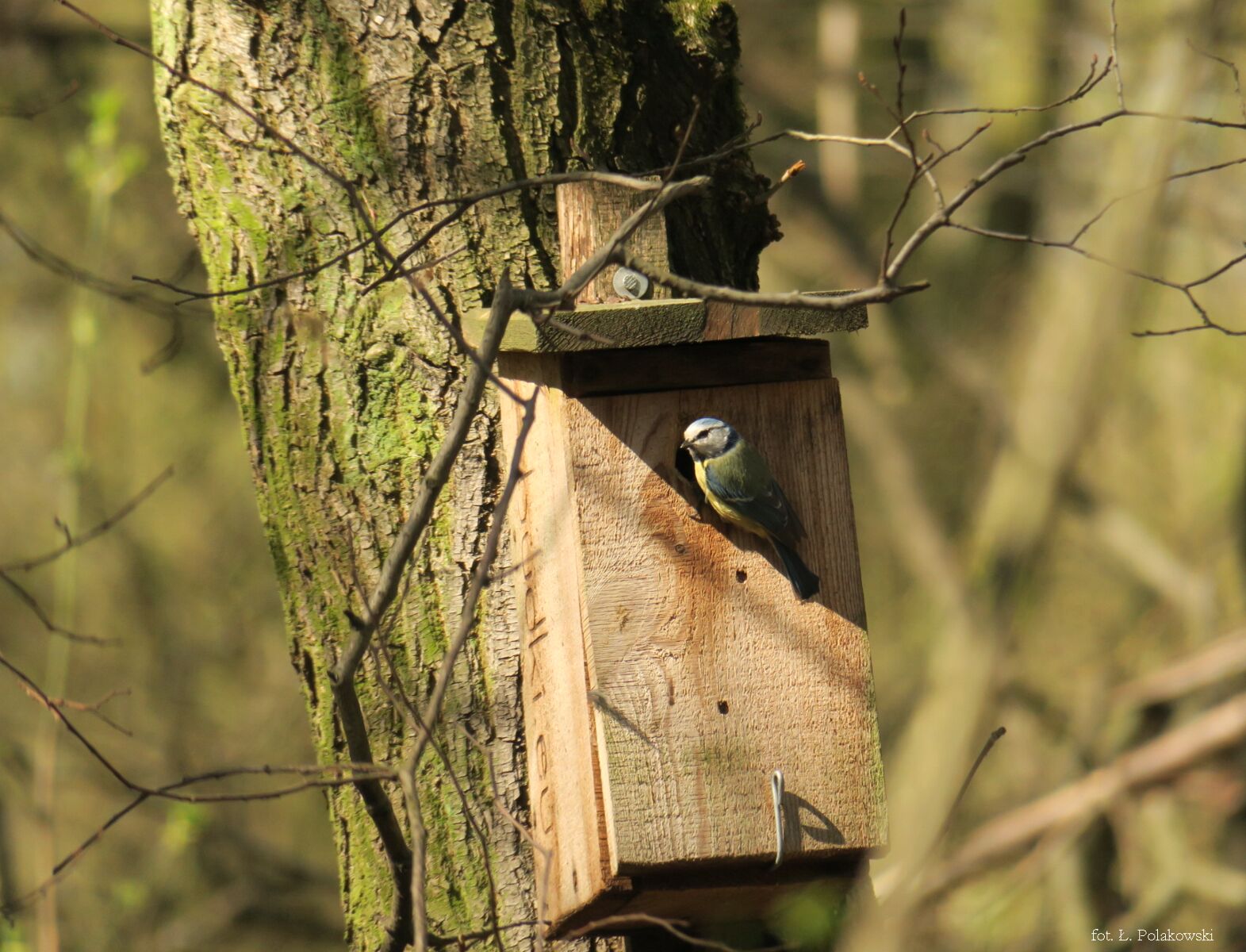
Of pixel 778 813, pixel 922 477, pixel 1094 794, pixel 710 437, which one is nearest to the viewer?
pixel 778 813

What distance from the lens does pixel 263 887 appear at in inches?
266

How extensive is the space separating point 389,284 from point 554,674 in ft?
2.56

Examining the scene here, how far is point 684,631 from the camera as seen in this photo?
224 cm

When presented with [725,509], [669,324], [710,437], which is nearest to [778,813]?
[725,509]

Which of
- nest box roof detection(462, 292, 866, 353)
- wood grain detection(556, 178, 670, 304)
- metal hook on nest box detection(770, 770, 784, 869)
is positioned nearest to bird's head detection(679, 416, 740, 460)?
nest box roof detection(462, 292, 866, 353)

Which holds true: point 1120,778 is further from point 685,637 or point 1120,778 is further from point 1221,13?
point 1221,13

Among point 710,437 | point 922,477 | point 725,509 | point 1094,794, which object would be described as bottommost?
point 1094,794

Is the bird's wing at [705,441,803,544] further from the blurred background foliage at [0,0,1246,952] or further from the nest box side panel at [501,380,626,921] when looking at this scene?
the blurred background foliage at [0,0,1246,952]

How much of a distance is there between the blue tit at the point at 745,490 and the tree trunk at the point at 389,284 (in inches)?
17.0

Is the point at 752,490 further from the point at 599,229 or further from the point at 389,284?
the point at 389,284

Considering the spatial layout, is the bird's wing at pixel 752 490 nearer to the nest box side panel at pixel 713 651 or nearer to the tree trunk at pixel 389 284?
the nest box side panel at pixel 713 651

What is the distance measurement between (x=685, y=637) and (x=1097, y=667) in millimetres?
5844

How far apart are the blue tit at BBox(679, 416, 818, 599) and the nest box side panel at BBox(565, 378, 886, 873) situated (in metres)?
0.03

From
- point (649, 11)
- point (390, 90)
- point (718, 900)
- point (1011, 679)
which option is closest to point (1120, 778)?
point (1011, 679)
